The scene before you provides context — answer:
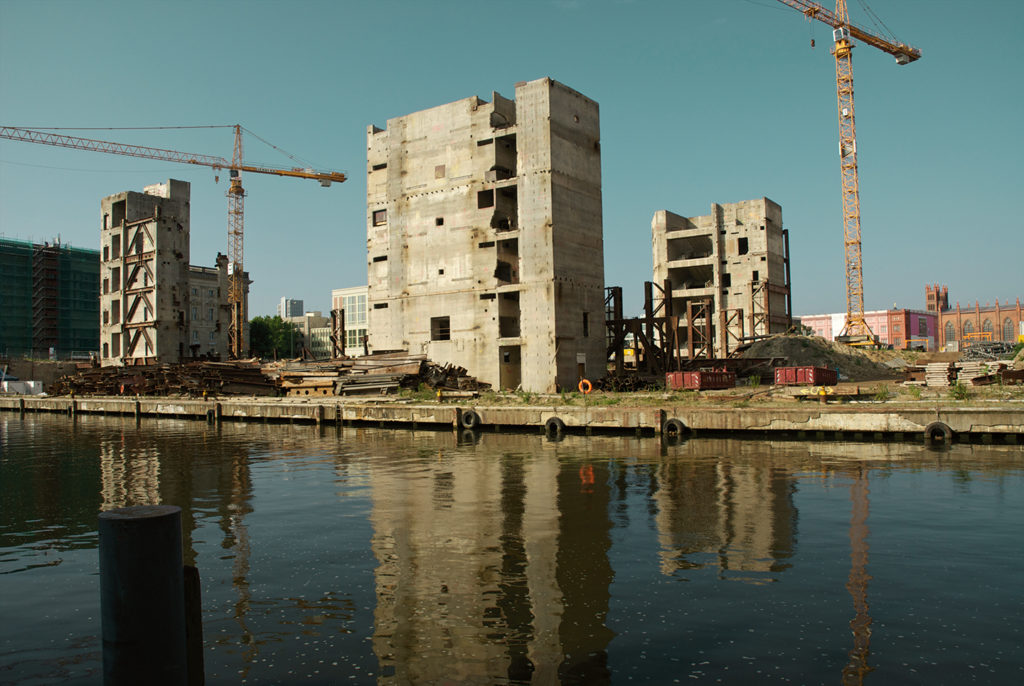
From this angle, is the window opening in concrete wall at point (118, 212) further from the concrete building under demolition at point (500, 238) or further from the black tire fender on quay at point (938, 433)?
the black tire fender on quay at point (938, 433)

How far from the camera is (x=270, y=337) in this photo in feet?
384

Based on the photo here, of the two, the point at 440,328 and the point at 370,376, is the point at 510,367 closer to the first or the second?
the point at 440,328

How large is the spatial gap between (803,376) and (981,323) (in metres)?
148

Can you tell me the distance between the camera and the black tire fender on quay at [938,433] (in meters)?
21.5

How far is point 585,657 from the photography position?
6.24m

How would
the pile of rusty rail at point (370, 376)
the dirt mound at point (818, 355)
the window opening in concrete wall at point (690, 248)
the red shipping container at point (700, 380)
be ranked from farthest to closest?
the window opening in concrete wall at point (690, 248)
the dirt mound at point (818, 355)
the pile of rusty rail at point (370, 376)
the red shipping container at point (700, 380)

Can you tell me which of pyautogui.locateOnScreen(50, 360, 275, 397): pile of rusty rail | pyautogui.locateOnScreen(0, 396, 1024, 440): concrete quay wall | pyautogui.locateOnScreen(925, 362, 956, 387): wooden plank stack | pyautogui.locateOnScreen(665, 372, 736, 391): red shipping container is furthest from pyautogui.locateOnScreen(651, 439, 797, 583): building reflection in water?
pyautogui.locateOnScreen(50, 360, 275, 397): pile of rusty rail

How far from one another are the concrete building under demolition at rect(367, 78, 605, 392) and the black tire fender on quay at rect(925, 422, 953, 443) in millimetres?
20078

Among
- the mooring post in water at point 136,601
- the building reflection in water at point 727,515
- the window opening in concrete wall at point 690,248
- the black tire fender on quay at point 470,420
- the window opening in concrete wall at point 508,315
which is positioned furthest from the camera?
the window opening in concrete wall at point 690,248

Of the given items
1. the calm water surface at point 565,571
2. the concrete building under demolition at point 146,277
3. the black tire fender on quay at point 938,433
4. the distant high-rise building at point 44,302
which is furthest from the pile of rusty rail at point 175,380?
the distant high-rise building at point 44,302

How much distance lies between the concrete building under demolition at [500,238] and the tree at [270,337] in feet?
245

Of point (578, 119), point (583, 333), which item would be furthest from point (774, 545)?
point (578, 119)

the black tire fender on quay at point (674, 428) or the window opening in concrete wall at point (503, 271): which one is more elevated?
the window opening in concrete wall at point (503, 271)

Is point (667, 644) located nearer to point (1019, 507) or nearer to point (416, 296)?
point (1019, 507)
